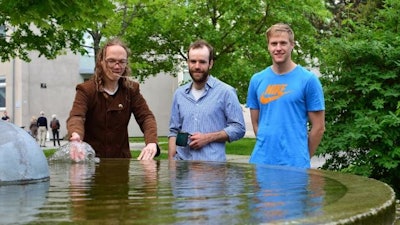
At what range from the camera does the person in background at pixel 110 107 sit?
4.36 m

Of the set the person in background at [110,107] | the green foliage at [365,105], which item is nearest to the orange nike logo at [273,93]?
the person in background at [110,107]

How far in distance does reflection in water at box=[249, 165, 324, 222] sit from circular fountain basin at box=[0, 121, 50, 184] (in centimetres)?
96

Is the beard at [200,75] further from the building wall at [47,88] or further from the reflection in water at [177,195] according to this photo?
the building wall at [47,88]

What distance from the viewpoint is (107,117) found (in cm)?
450

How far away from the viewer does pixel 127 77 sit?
4.46 meters

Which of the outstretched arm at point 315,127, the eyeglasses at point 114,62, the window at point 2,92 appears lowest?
the outstretched arm at point 315,127

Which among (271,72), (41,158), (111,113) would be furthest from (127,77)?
(41,158)

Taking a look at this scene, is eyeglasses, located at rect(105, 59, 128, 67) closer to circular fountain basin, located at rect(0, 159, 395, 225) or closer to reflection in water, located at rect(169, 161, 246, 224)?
reflection in water, located at rect(169, 161, 246, 224)

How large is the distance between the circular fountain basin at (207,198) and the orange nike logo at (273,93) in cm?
66

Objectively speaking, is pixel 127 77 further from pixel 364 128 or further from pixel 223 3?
pixel 223 3

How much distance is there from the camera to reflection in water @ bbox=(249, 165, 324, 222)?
1831 millimetres

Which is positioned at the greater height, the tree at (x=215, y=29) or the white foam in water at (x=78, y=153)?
the tree at (x=215, y=29)

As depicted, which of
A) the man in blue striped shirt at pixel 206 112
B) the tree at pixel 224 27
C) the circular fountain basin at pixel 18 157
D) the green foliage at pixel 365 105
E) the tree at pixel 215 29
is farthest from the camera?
the tree at pixel 224 27

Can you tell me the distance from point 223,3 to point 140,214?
18.4 metres
